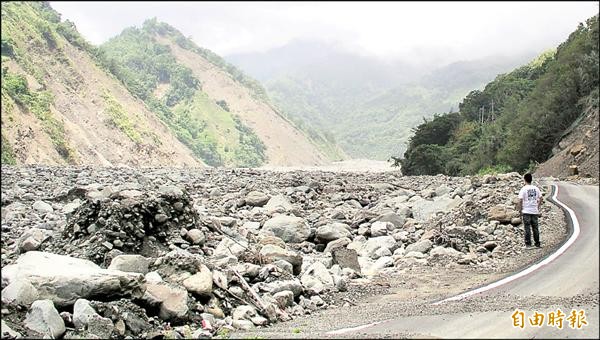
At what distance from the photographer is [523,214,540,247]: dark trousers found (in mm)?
11742

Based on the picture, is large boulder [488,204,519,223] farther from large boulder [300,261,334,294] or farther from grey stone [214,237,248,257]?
grey stone [214,237,248,257]

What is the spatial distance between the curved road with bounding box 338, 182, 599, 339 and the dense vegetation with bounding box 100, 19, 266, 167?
6258 centimetres

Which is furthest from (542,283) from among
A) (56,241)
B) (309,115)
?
(309,115)

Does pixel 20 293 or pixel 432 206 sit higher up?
pixel 20 293

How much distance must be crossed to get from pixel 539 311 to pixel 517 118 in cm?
2828

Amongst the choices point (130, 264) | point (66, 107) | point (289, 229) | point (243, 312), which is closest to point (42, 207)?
point (289, 229)

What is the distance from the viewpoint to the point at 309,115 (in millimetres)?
176750

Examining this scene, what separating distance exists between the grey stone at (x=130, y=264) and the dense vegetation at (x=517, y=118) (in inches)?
848

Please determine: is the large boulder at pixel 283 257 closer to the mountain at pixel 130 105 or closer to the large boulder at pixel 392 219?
the mountain at pixel 130 105

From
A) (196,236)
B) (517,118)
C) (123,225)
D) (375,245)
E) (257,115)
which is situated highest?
(257,115)

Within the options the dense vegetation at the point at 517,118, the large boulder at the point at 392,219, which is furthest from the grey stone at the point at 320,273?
the dense vegetation at the point at 517,118

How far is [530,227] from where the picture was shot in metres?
12.1

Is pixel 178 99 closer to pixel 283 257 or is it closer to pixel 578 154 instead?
pixel 578 154

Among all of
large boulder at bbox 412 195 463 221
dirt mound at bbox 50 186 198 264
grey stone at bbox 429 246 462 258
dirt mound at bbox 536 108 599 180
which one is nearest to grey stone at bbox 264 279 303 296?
dirt mound at bbox 50 186 198 264
